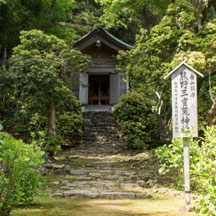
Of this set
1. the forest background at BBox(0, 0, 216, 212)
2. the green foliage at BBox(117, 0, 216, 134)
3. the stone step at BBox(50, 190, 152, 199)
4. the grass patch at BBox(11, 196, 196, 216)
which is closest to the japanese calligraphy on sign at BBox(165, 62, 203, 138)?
the forest background at BBox(0, 0, 216, 212)

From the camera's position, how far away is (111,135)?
1477cm

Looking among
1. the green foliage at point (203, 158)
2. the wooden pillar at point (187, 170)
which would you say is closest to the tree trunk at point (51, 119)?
the green foliage at point (203, 158)

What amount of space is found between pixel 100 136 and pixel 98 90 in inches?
314

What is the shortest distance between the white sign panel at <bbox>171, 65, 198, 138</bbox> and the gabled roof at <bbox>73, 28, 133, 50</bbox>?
11491 mm

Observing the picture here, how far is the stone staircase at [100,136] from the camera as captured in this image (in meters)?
13.2

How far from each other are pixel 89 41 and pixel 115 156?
26.3 ft

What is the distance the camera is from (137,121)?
13.4 metres

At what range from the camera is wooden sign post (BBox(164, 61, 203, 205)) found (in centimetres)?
514

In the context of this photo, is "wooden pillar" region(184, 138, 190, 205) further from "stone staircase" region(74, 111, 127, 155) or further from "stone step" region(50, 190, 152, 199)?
"stone staircase" region(74, 111, 127, 155)

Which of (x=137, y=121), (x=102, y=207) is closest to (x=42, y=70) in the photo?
(x=102, y=207)

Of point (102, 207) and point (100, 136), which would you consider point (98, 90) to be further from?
point (102, 207)

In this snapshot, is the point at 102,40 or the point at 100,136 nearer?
the point at 100,136

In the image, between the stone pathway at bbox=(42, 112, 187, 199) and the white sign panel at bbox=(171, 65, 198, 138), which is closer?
the white sign panel at bbox=(171, 65, 198, 138)

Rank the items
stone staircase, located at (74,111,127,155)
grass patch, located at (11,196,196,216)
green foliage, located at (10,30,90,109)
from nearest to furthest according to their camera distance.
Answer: grass patch, located at (11,196,196,216)
green foliage, located at (10,30,90,109)
stone staircase, located at (74,111,127,155)
